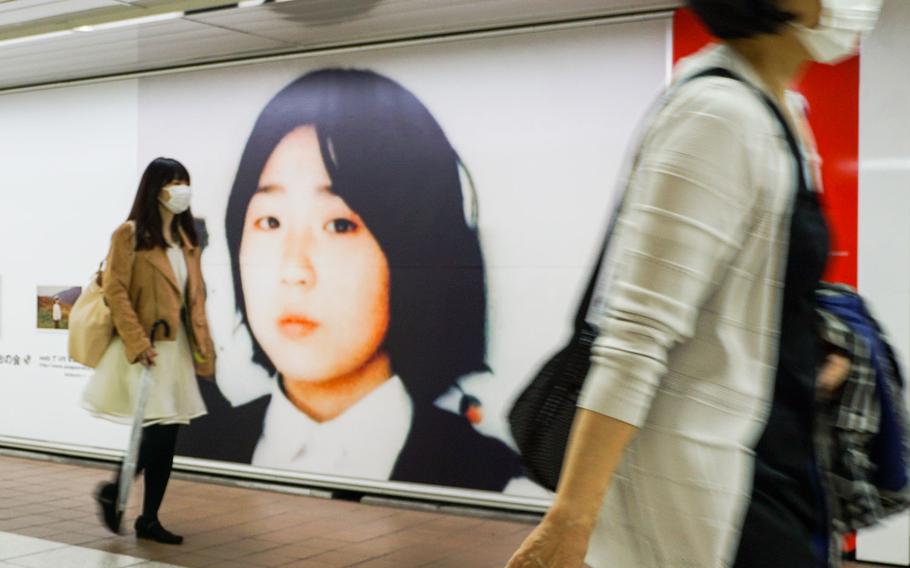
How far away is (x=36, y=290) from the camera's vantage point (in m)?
8.32

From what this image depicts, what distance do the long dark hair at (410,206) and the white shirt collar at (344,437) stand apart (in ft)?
0.61

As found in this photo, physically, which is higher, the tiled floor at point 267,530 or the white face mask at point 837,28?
the white face mask at point 837,28

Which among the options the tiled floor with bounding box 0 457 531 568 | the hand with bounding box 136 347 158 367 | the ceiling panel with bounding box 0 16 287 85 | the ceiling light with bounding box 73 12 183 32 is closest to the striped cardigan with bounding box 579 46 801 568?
the tiled floor with bounding box 0 457 531 568

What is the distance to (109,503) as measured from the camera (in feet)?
18.1

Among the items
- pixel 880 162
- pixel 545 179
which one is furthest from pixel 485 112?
pixel 880 162

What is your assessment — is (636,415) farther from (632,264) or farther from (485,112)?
(485,112)

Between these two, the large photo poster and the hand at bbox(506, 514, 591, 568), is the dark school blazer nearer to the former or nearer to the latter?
the large photo poster

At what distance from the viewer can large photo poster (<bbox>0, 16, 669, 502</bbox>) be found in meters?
6.12

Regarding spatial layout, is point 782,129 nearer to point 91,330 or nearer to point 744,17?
point 744,17

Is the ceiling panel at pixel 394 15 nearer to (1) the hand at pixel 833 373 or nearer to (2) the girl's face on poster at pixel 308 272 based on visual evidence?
(2) the girl's face on poster at pixel 308 272

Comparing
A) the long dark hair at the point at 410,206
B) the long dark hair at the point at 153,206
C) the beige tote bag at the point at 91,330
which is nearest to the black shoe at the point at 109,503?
the beige tote bag at the point at 91,330

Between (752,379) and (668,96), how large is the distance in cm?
32

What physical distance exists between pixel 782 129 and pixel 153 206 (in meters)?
4.80

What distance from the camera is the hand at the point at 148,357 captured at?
17.8 feet
